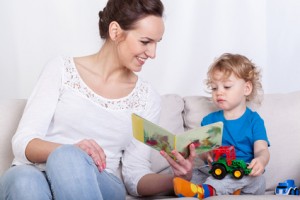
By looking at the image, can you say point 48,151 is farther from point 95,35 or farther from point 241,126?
point 95,35

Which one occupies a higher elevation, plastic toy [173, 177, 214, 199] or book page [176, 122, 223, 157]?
book page [176, 122, 223, 157]

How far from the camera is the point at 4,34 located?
11.1ft

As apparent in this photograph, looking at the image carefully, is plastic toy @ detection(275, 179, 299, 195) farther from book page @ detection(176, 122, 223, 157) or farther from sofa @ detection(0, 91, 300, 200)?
book page @ detection(176, 122, 223, 157)

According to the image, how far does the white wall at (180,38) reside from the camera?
3.38 metres

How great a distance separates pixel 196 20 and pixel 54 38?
2.79ft

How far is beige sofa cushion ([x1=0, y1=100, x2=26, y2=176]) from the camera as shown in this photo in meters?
2.47

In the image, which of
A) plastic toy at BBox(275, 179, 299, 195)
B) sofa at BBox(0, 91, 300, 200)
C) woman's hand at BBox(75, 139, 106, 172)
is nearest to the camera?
woman's hand at BBox(75, 139, 106, 172)

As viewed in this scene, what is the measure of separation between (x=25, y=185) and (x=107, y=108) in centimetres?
56

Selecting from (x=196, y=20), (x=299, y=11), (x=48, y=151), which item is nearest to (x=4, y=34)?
(x=196, y=20)

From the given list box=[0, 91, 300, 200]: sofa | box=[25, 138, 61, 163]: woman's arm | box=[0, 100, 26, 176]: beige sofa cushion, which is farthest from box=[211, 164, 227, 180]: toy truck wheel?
box=[0, 100, 26, 176]: beige sofa cushion

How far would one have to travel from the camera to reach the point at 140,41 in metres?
2.30

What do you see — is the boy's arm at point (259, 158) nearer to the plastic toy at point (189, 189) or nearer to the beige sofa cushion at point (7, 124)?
the plastic toy at point (189, 189)

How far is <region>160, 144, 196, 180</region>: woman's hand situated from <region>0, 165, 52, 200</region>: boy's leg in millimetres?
471

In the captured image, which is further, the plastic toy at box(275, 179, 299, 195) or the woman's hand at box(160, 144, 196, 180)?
the plastic toy at box(275, 179, 299, 195)
